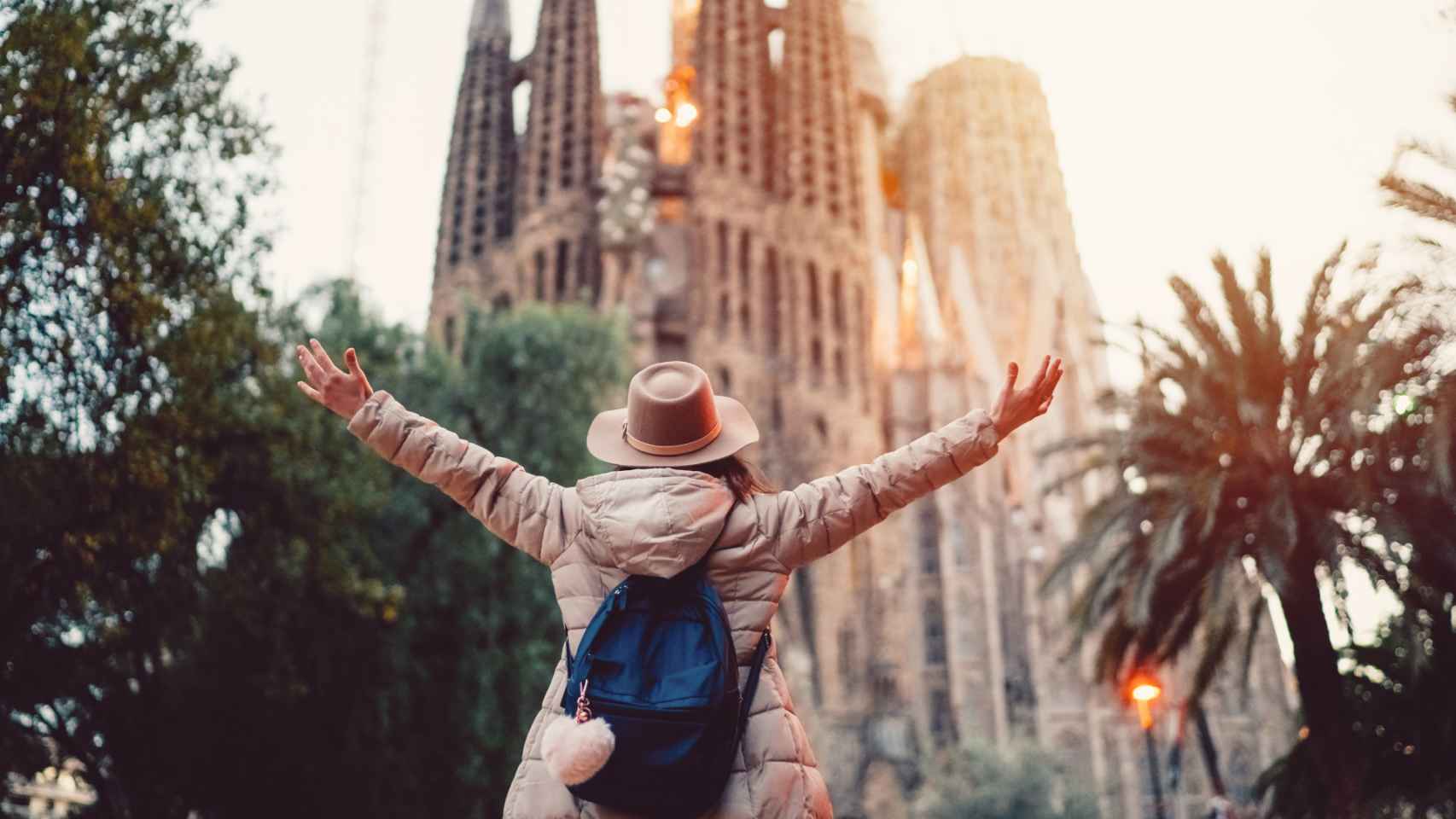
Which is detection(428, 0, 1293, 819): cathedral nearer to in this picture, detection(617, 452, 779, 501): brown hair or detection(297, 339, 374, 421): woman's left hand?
detection(617, 452, 779, 501): brown hair

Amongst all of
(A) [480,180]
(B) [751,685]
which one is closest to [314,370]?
(B) [751,685]

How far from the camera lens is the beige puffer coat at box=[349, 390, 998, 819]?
10.2ft

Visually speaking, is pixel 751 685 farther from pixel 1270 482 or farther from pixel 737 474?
pixel 1270 482

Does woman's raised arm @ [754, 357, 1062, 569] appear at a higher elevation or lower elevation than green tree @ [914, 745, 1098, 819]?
higher

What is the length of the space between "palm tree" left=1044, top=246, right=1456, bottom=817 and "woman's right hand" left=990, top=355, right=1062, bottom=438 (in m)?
8.91

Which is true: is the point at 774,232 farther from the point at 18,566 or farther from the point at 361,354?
the point at 18,566

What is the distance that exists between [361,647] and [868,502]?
16276 mm

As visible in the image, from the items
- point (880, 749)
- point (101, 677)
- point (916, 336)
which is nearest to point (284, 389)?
point (101, 677)

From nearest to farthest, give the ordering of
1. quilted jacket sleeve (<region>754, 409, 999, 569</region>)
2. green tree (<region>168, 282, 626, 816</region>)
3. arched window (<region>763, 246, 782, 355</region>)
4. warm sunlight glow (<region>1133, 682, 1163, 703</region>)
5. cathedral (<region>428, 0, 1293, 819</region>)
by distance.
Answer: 1. quilted jacket sleeve (<region>754, 409, 999, 569</region>)
2. green tree (<region>168, 282, 626, 816</region>)
3. warm sunlight glow (<region>1133, 682, 1163, 703</region>)
4. cathedral (<region>428, 0, 1293, 819</region>)
5. arched window (<region>763, 246, 782, 355</region>)

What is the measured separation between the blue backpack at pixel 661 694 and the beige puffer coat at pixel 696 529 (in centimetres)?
8

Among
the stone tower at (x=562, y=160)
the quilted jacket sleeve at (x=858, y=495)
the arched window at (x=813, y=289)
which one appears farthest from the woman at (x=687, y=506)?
the arched window at (x=813, y=289)

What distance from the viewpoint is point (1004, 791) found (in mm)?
34938

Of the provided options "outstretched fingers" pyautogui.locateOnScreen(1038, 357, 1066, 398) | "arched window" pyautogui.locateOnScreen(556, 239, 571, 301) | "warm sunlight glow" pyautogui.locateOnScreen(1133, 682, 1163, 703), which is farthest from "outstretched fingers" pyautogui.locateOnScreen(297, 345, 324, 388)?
"arched window" pyautogui.locateOnScreen(556, 239, 571, 301)

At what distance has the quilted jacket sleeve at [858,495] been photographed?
3.33 meters
